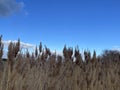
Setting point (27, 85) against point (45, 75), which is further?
point (45, 75)

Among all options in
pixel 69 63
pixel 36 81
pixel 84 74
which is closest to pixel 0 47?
pixel 36 81

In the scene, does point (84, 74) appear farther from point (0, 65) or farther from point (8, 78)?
point (8, 78)

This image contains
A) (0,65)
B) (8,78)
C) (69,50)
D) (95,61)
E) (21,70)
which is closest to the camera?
(8,78)

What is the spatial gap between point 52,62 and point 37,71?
5.82ft

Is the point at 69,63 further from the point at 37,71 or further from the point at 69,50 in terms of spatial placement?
the point at 37,71

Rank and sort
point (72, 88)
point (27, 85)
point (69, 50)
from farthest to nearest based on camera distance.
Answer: point (69, 50) < point (72, 88) < point (27, 85)

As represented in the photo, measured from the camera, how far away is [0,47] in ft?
17.8

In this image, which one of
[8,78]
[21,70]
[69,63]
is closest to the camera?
[8,78]

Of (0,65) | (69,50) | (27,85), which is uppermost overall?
(69,50)

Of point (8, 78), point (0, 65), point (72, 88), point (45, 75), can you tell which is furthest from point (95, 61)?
point (8, 78)

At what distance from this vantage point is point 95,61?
9.84 meters

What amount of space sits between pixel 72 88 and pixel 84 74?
1.10 metres

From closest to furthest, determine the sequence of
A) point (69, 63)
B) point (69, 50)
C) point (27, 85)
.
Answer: point (27, 85) → point (69, 63) → point (69, 50)

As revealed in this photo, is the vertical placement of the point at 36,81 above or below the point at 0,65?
below
